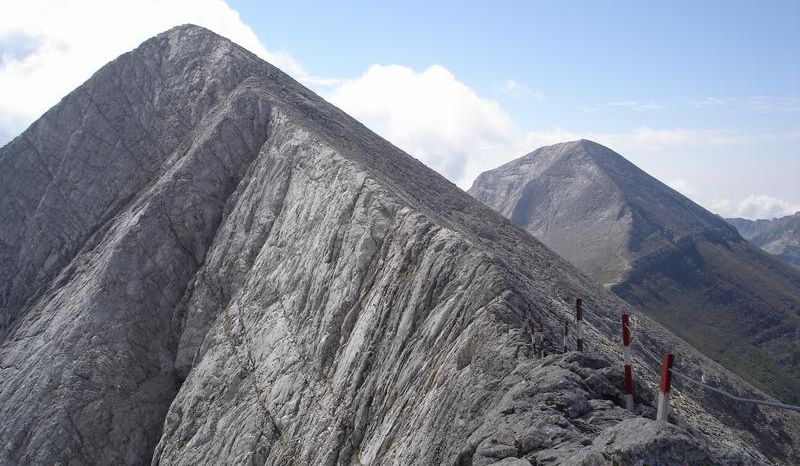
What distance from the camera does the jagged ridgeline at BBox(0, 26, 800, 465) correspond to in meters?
17.8

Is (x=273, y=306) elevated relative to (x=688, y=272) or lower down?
lower down

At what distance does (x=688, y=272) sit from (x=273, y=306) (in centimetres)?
14740

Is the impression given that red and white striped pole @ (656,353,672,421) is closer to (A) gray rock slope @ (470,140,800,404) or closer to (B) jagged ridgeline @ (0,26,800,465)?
(B) jagged ridgeline @ (0,26,800,465)

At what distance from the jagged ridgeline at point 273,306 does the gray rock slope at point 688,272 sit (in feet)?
283

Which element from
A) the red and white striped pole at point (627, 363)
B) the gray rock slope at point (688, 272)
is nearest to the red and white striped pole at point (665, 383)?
the red and white striped pole at point (627, 363)

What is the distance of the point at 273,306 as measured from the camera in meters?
33.7

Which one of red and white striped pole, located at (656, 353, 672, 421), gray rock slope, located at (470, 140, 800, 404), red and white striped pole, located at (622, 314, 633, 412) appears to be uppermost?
gray rock slope, located at (470, 140, 800, 404)

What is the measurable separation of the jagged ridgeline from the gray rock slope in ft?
283

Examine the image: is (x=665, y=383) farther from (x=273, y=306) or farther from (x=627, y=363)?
(x=273, y=306)

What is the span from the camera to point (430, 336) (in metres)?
22.6

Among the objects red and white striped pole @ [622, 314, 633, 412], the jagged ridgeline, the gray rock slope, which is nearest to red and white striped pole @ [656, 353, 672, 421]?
the jagged ridgeline

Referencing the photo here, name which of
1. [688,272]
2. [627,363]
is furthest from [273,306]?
[688,272]

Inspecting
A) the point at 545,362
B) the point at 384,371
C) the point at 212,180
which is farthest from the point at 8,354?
the point at 545,362

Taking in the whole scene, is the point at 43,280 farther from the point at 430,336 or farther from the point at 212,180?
the point at 430,336
